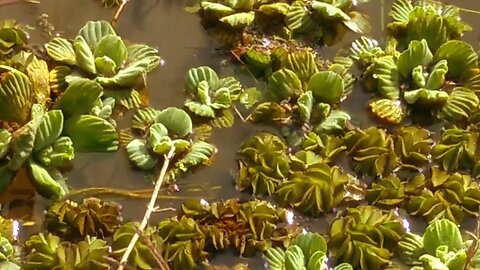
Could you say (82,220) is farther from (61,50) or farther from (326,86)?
(326,86)

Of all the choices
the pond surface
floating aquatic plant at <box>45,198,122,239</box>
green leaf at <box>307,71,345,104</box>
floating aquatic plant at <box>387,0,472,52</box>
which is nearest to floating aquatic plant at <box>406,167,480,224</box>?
the pond surface

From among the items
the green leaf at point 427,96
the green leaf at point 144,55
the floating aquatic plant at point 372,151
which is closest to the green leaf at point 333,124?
the floating aquatic plant at point 372,151

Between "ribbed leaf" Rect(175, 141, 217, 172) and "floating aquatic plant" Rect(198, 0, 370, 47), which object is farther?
"floating aquatic plant" Rect(198, 0, 370, 47)

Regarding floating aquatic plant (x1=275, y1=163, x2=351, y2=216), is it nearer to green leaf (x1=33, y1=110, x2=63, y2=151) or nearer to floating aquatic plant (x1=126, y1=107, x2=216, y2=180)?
floating aquatic plant (x1=126, y1=107, x2=216, y2=180)

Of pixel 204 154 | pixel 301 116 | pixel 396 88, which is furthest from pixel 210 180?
pixel 396 88

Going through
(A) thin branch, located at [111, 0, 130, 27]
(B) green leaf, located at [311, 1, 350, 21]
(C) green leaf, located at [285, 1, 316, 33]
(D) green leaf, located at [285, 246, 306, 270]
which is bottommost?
(D) green leaf, located at [285, 246, 306, 270]

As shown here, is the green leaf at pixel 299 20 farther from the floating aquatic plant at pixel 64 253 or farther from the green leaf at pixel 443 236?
the floating aquatic plant at pixel 64 253

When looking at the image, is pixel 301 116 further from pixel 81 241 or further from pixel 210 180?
pixel 81 241
